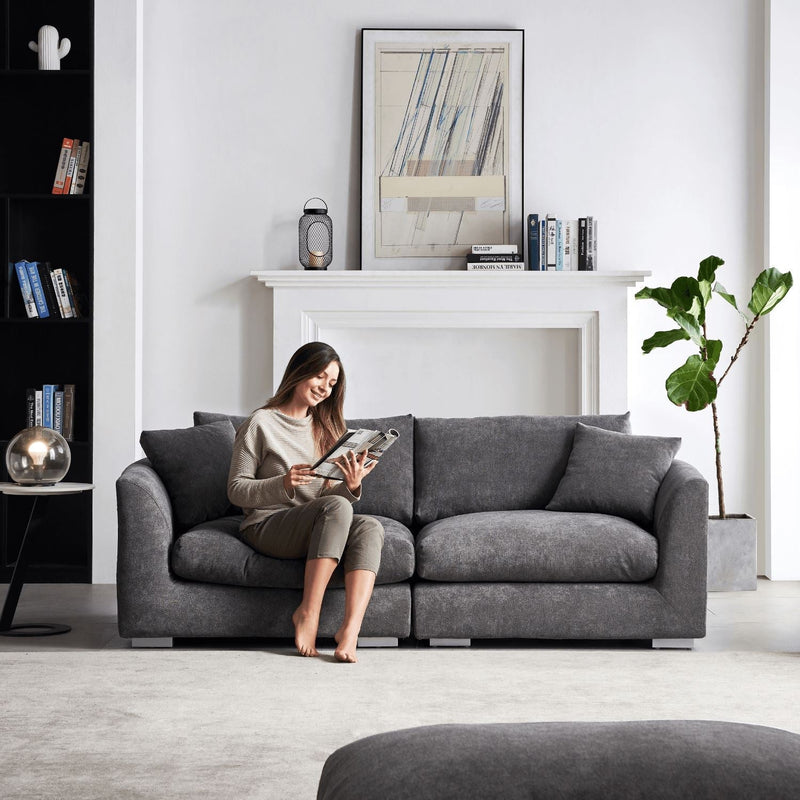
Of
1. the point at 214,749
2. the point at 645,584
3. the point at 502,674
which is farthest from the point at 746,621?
the point at 214,749

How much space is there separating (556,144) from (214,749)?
3.61 meters

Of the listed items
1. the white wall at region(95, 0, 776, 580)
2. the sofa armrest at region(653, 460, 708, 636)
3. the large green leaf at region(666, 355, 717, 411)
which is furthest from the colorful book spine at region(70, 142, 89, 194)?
the sofa armrest at region(653, 460, 708, 636)

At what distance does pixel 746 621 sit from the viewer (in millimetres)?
3988

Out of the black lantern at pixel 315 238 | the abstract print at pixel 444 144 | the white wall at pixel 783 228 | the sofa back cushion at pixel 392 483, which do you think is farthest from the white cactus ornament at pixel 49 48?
the white wall at pixel 783 228

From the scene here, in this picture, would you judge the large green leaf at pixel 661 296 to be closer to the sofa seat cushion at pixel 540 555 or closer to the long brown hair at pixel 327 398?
the sofa seat cushion at pixel 540 555

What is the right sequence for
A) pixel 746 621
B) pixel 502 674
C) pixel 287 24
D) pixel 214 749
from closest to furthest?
pixel 214 749 → pixel 502 674 → pixel 746 621 → pixel 287 24

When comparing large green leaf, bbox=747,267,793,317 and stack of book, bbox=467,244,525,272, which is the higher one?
stack of book, bbox=467,244,525,272

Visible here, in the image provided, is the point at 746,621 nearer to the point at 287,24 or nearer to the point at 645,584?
the point at 645,584

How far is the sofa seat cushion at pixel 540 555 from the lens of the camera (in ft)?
11.4

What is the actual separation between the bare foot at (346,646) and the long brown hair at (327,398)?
27.0 inches

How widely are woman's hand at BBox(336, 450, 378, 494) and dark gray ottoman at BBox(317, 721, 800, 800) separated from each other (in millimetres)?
2000

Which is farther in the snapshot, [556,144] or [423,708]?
[556,144]

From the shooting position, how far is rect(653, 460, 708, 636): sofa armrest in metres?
3.47

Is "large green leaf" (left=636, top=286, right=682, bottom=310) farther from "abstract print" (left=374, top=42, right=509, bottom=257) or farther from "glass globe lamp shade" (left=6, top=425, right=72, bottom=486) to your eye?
"glass globe lamp shade" (left=6, top=425, right=72, bottom=486)
